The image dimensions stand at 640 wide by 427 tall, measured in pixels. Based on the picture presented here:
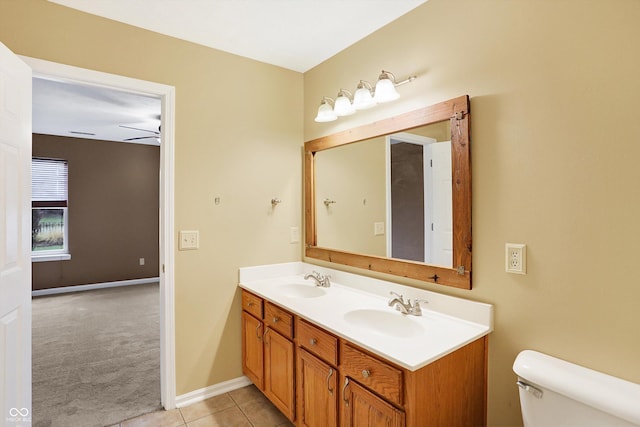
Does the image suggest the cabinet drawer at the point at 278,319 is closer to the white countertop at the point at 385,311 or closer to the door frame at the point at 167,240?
the white countertop at the point at 385,311

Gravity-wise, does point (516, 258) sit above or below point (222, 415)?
above

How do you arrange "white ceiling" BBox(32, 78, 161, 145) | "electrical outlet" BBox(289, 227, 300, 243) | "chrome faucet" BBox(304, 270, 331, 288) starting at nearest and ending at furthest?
"chrome faucet" BBox(304, 270, 331, 288) → "electrical outlet" BBox(289, 227, 300, 243) → "white ceiling" BBox(32, 78, 161, 145)

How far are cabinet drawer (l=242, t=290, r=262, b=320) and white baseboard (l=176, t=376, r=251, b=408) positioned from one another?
54 centimetres

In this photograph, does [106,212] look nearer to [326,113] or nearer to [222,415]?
[222,415]

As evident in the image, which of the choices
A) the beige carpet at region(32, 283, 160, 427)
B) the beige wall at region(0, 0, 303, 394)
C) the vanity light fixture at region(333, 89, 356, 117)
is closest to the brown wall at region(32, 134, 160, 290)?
the beige carpet at region(32, 283, 160, 427)

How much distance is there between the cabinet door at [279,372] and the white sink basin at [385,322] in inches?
15.9

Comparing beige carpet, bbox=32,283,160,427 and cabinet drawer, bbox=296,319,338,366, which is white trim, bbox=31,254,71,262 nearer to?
beige carpet, bbox=32,283,160,427

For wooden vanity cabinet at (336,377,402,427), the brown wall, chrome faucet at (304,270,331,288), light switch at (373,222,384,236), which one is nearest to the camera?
wooden vanity cabinet at (336,377,402,427)

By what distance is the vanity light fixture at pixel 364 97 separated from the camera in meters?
1.84

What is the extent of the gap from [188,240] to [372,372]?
58.5 inches

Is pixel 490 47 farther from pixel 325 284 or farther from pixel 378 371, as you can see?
pixel 325 284

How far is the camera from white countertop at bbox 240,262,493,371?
1307 millimetres

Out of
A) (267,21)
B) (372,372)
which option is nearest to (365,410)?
(372,372)

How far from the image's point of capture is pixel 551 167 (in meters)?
1.33
